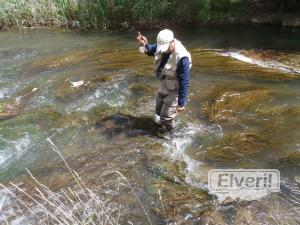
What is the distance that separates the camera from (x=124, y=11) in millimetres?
14195

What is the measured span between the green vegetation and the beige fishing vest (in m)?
7.78

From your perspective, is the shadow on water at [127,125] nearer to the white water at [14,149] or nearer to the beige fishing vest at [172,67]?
the beige fishing vest at [172,67]

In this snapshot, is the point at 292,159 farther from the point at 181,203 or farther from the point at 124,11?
the point at 124,11

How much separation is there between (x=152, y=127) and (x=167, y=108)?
697 mm

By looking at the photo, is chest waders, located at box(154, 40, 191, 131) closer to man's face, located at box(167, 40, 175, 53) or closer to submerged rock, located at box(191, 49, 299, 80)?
man's face, located at box(167, 40, 175, 53)

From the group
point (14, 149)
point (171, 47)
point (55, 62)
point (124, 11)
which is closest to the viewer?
point (171, 47)

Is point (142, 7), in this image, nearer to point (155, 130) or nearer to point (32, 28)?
point (32, 28)

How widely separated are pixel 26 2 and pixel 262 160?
11.0 metres

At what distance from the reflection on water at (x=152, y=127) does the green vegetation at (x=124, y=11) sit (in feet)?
8.18

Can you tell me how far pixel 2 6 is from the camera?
569 inches

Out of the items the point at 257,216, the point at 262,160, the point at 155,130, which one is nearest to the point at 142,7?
the point at 155,130

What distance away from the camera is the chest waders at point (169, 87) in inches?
238

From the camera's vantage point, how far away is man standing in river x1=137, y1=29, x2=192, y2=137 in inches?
233

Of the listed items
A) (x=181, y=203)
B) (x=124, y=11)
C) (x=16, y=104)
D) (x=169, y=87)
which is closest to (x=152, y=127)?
(x=169, y=87)
